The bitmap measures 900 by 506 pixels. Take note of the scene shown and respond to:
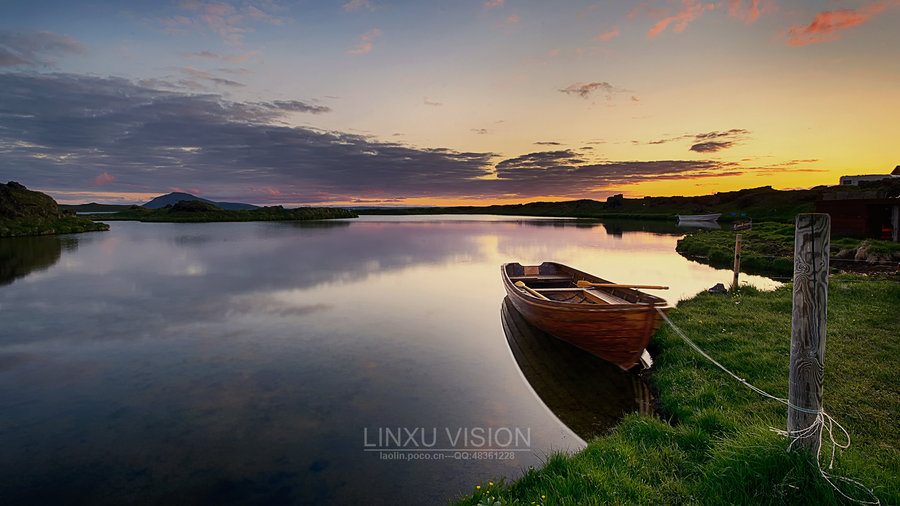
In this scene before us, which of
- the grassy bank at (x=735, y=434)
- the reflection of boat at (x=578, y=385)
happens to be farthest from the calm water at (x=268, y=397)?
the grassy bank at (x=735, y=434)

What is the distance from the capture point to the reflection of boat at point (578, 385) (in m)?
7.55

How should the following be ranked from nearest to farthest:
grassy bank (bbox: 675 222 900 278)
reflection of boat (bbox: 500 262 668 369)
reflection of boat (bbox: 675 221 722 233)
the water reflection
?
reflection of boat (bbox: 500 262 668 369), grassy bank (bbox: 675 222 900 278), the water reflection, reflection of boat (bbox: 675 221 722 233)

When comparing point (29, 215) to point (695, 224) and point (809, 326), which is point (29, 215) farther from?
point (695, 224)

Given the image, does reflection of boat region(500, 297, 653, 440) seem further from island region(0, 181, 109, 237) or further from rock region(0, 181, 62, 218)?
rock region(0, 181, 62, 218)

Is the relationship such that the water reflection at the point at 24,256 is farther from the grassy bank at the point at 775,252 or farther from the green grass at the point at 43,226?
the grassy bank at the point at 775,252

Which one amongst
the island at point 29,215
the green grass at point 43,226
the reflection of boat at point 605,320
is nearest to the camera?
the reflection of boat at point 605,320

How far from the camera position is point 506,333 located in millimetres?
13016

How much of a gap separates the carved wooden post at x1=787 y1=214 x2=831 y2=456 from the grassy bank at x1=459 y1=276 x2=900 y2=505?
1.23ft

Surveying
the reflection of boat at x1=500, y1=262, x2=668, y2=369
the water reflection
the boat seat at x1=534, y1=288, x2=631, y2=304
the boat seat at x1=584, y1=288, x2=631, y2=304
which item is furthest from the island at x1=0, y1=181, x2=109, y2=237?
the boat seat at x1=584, y1=288, x2=631, y2=304

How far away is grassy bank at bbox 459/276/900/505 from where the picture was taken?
13.0 ft

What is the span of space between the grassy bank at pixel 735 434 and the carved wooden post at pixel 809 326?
1.23 feet

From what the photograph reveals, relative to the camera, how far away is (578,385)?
895 centimetres

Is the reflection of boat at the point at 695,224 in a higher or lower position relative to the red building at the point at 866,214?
lower

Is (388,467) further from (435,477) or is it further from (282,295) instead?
(282,295)
